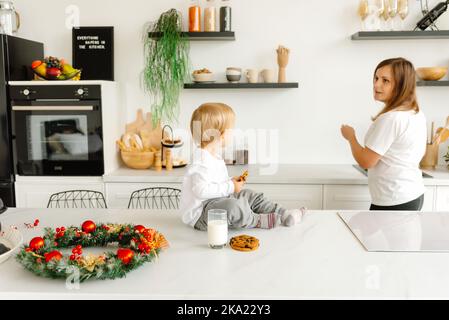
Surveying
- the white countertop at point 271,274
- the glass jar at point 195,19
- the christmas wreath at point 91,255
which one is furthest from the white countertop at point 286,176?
the christmas wreath at point 91,255

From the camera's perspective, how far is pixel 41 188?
3.34 m

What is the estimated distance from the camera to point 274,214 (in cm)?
188

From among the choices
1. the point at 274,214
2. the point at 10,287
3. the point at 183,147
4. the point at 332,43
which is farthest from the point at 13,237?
the point at 332,43

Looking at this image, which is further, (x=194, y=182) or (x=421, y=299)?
(x=194, y=182)

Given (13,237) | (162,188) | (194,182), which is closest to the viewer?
(13,237)

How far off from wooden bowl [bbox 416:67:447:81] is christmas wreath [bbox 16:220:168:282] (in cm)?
259

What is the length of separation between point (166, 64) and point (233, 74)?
0.50m

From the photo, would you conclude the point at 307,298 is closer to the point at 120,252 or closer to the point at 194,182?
the point at 120,252

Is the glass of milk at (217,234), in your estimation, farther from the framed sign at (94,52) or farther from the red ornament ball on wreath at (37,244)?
the framed sign at (94,52)

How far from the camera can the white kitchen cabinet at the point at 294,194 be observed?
3217 mm

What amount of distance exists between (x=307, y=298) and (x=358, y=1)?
288 cm

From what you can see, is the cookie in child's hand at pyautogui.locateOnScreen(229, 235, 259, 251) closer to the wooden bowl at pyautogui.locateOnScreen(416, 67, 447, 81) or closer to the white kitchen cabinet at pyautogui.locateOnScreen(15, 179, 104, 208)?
the white kitchen cabinet at pyautogui.locateOnScreen(15, 179, 104, 208)

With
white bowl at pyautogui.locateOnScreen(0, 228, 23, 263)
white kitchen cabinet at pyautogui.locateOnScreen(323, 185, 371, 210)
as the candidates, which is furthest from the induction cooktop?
white bowl at pyautogui.locateOnScreen(0, 228, 23, 263)

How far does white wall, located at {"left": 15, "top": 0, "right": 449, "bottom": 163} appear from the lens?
142 inches
